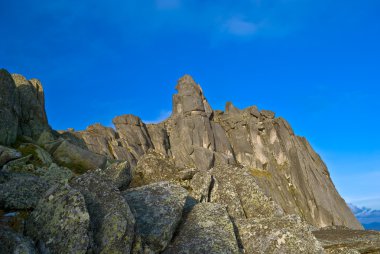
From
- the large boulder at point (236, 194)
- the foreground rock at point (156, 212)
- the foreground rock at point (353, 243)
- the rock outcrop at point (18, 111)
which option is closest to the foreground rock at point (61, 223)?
the foreground rock at point (156, 212)

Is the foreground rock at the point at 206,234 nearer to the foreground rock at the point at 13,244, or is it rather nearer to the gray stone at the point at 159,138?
the foreground rock at the point at 13,244

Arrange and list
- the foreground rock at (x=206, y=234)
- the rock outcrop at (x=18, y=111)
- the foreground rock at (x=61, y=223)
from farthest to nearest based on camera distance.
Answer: the rock outcrop at (x=18, y=111), the foreground rock at (x=206, y=234), the foreground rock at (x=61, y=223)

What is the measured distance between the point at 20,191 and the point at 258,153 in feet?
609

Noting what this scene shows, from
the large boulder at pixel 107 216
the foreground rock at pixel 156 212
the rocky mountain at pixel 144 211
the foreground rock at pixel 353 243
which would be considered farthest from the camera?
the foreground rock at pixel 353 243

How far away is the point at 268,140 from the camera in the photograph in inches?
7721

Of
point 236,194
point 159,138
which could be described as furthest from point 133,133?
point 236,194

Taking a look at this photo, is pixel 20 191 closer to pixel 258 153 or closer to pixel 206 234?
pixel 206 234

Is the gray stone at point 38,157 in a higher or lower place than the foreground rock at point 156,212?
higher

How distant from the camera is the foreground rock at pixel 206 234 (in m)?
14.1

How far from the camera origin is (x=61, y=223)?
36.3 feet

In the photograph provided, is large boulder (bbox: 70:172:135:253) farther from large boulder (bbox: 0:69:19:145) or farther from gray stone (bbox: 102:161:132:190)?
large boulder (bbox: 0:69:19:145)

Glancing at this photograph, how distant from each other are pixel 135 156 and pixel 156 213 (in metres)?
155

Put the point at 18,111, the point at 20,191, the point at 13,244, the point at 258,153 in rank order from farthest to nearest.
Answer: the point at 258,153 → the point at 18,111 → the point at 20,191 → the point at 13,244

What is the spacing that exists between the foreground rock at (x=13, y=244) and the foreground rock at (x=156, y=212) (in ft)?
11.8
